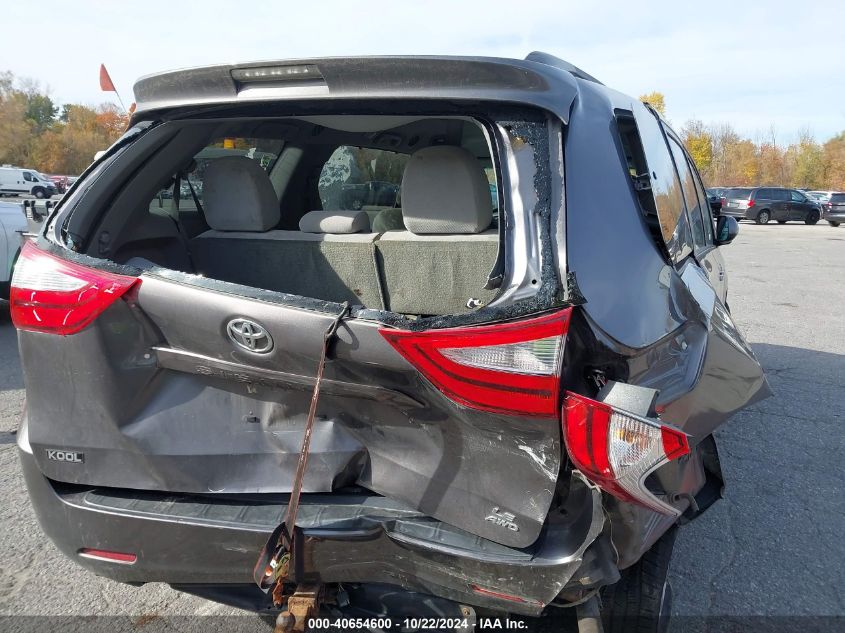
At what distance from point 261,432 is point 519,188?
1.00m

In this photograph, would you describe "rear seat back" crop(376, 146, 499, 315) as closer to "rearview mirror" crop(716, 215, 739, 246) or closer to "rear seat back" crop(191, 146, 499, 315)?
"rear seat back" crop(191, 146, 499, 315)

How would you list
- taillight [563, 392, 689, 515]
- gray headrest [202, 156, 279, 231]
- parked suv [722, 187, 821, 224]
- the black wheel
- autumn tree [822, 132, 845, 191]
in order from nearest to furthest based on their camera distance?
taillight [563, 392, 689, 515] → the black wheel → gray headrest [202, 156, 279, 231] → parked suv [722, 187, 821, 224] → autumn tree [822, 132, 845, 191]

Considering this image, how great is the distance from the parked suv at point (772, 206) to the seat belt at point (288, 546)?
106 ft

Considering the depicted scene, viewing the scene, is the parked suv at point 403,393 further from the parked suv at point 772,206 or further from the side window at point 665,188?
the parked suv at point 772,206

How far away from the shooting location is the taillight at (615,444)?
1548mm

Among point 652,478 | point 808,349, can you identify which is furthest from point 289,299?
point 808,349

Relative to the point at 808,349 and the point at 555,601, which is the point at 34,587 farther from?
the point at 808,349

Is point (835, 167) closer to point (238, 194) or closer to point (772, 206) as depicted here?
point (772, 206)

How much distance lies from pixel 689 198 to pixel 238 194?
219cm

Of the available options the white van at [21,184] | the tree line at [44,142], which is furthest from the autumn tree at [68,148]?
the white van at [21,184]

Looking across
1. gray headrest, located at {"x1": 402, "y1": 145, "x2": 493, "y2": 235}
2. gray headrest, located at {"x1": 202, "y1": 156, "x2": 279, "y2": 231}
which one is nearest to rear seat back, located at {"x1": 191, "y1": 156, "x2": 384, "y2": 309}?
gray headrest, located at {"x1": 202, "y1": 156, "x2": 279, "y2": 231}

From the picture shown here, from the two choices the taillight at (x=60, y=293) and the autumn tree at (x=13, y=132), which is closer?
the taillight at (x=60, y=293)

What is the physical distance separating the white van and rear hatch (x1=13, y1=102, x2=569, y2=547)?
42511 millimetres

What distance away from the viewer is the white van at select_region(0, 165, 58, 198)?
39469 mm
